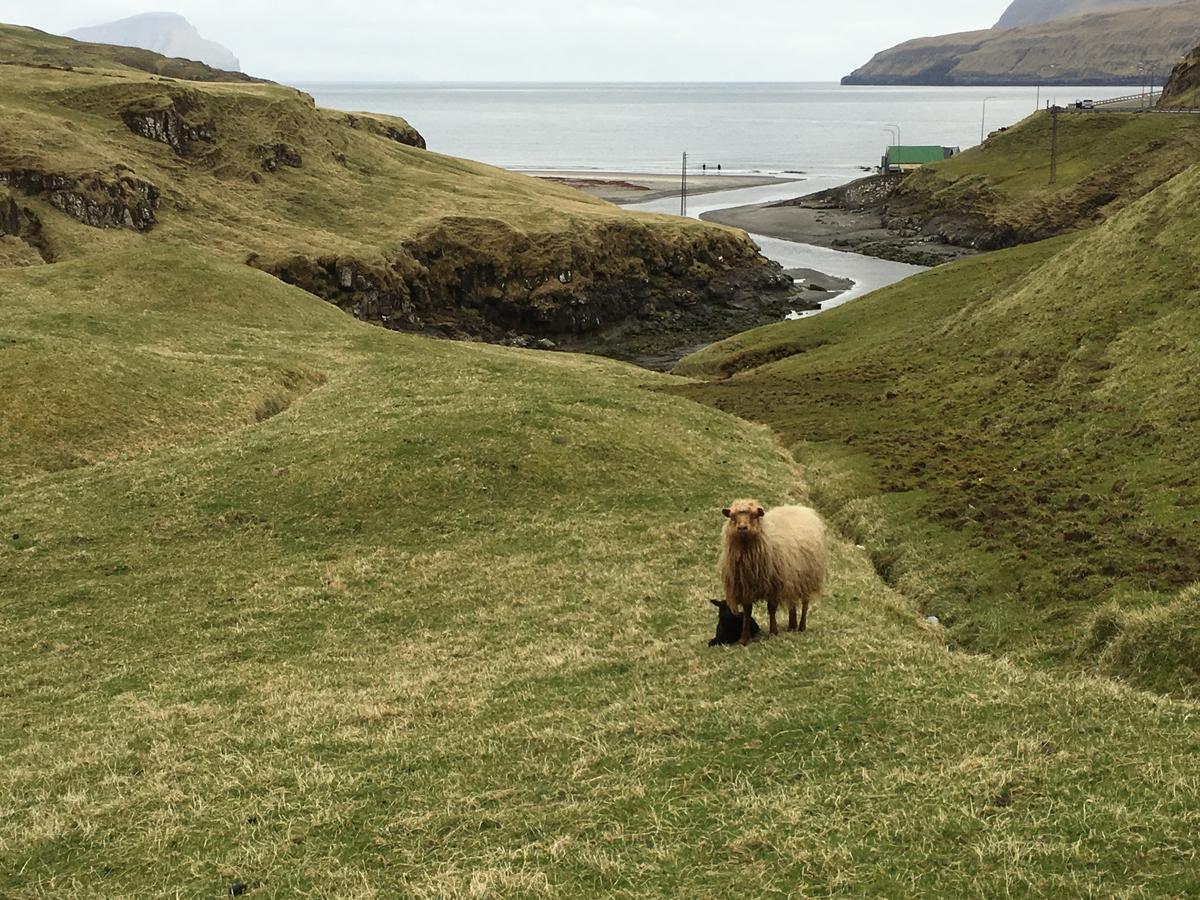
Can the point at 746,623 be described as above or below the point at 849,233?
below

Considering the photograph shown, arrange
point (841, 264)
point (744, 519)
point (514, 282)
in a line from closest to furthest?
point (744, 519)
point (514, 282)
point (841, 264)

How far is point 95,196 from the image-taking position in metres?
88.9

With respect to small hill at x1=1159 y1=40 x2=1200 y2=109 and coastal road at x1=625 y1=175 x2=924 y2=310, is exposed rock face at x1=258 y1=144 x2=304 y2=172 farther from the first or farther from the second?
small hill at x1=1159 y1=40 x2=1200 y2=109

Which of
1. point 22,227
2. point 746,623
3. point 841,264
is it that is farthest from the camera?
point 841,264

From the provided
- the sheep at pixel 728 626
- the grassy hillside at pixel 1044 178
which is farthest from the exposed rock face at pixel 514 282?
the sheep at pixel 728 626

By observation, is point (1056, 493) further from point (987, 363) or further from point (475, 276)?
point (475, 276)

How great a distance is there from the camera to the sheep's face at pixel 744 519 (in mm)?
19169

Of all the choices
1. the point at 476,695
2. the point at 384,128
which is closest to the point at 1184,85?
the point at 384,128

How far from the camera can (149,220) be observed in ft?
304

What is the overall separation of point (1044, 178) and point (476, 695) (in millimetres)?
175927

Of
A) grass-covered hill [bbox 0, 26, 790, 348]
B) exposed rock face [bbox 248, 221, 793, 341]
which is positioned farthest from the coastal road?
grass-covered hill [bbox 0, 26, 790, 348]

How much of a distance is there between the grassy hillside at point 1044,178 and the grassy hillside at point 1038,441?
320ft

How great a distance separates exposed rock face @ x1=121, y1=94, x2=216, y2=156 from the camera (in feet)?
357

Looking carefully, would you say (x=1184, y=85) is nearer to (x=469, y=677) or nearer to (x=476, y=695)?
(x=469, y=677)
